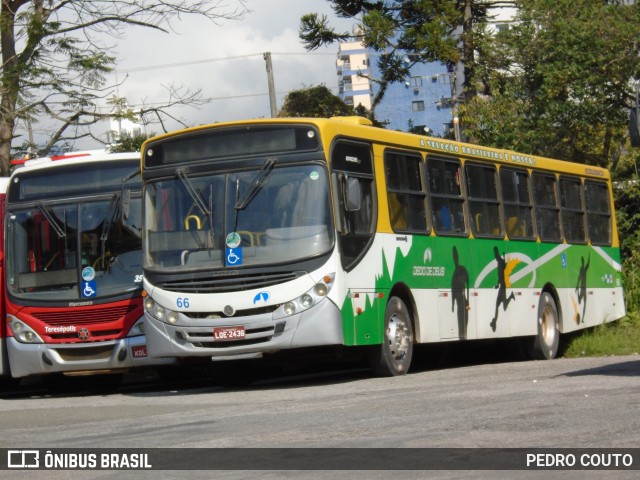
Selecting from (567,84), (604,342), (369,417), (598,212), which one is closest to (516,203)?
(604,342)

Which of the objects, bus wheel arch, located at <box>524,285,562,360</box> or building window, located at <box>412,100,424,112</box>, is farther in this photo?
building window, located at <box>412,100,424,112</box>

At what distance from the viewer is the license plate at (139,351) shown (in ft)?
53.7

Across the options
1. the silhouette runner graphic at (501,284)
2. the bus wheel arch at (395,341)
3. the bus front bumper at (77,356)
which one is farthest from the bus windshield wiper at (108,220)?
the silhouette runner graphic at (501,284)

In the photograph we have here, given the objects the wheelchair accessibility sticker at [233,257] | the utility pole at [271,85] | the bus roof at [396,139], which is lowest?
the wheelchair accessibility sticker at [233,257]

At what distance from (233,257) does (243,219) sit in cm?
43

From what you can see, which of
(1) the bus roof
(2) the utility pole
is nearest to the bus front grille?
(1) the bus roof

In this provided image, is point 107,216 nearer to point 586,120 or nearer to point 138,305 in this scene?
point 138,305

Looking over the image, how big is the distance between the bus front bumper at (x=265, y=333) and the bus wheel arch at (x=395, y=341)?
47.4 inches

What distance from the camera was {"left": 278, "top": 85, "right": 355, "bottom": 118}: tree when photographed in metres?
41.8

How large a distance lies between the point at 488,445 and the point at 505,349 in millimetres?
14038

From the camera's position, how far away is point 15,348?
16.8 metres

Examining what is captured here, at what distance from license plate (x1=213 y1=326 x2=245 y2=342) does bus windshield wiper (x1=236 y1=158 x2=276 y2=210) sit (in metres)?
1.32

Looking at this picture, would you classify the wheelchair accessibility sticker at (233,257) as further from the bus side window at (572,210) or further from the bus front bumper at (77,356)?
the bus side window at (572,210)

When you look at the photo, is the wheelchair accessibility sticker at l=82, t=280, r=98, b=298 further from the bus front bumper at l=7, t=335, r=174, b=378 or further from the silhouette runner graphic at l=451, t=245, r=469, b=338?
the silhouette runner graphic at l=451, t=245, r=469, b=338
